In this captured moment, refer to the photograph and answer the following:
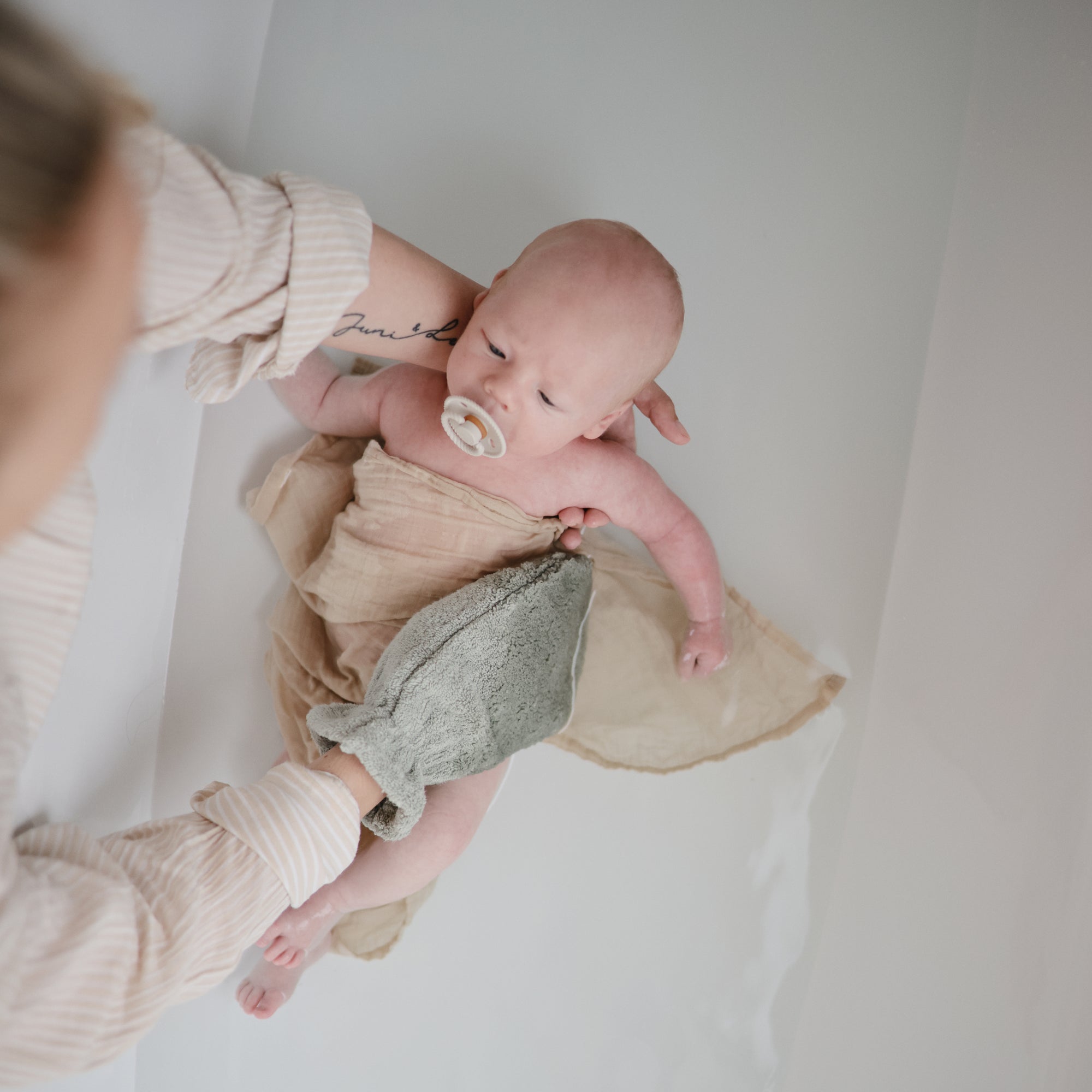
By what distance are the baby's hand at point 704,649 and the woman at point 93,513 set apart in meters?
0.42

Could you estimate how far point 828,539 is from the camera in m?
1.20

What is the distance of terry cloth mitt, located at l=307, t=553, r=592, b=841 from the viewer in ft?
3.08

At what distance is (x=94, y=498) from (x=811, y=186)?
984 mm

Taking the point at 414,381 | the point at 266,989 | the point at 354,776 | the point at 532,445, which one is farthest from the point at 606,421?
the point at 266,989

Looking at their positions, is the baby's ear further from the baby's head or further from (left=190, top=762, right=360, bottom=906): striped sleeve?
(left=190, top=762, right=360, bottom=906): striped sleeve

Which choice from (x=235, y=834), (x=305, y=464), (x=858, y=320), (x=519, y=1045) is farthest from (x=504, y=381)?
(x=519, y=1045)

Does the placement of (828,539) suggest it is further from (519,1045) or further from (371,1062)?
(371,1062)

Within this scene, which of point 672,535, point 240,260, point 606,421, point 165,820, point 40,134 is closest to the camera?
point 40,134

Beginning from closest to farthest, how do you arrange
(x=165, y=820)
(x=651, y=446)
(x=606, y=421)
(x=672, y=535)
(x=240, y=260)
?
(x=240, y=260), (x=165, y=820), (x=606, y=421), (x=672, y=535), (x=651, y=446)

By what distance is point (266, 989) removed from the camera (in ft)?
3.50

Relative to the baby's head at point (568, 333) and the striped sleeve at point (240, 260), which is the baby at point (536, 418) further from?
the striped sleeve at point (240, 260)

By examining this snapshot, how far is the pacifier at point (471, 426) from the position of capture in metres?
0.86

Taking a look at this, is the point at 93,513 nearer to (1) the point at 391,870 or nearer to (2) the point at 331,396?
(2) the point at 331,396

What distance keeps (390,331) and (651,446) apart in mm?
445
